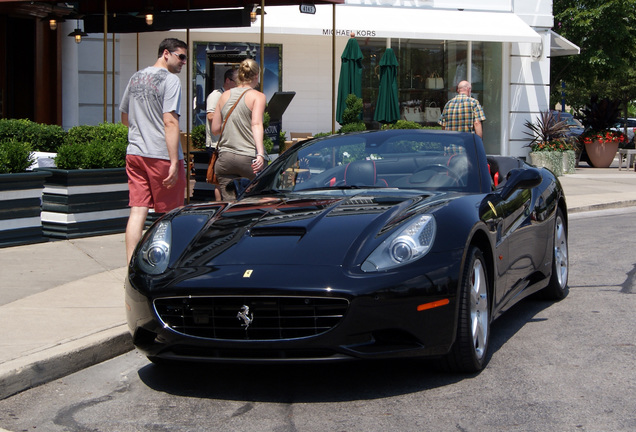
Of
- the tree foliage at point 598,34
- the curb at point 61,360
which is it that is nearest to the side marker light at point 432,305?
the curb at point 61,360

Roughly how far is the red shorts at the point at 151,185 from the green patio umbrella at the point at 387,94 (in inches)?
420

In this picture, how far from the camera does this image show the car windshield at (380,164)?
18.8ft

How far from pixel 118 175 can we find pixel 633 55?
21.8 meters

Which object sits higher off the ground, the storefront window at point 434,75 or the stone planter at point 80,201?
the storefront window at point 434,75

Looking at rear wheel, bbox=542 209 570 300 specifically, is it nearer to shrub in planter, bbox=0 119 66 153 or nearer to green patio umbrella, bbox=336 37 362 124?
shrub in planter, bbox=0 119 66 153

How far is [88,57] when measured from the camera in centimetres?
1873

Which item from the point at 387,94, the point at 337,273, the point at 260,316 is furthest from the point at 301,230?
the point at 387,94

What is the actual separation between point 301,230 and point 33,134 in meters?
9.20

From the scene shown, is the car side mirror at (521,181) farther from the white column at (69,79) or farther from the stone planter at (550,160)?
the stone planter at (550,160)

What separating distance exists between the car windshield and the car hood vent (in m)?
0.99

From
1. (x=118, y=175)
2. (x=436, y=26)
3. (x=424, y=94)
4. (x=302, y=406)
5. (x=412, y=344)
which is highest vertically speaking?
(x=436, y=26)

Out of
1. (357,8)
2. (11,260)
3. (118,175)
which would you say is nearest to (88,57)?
(357,8)

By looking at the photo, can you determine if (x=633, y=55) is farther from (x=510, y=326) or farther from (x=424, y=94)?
(x=510, y=326)

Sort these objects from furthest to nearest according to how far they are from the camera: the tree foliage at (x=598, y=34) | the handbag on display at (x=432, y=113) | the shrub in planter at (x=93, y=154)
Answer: the tree foliage at (x=598, y=34) → the handbag on display at (x=432, y=113) → the shrub in planter at (x=93, y=154)
